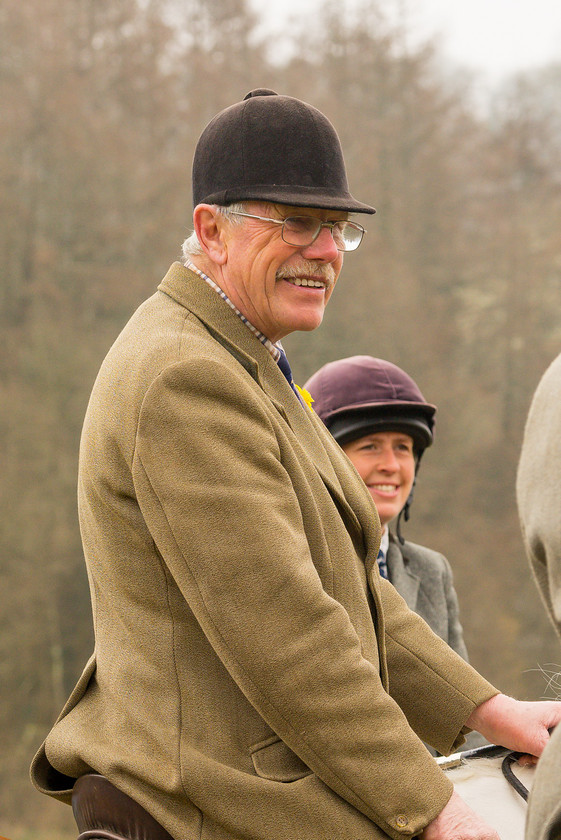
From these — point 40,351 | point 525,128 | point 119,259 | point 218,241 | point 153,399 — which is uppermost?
point 525,128

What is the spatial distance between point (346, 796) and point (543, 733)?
50cm

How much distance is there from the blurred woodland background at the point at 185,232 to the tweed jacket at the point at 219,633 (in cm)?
1429

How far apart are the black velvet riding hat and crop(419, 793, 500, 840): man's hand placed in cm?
104

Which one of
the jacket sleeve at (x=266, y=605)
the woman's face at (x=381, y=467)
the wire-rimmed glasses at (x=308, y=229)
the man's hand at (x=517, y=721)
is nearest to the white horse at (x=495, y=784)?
the man's hand at (x=517, y=721)

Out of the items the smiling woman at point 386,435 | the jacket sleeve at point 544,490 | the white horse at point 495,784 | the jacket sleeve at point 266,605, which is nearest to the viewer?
the jacket sleeve at point 544,490

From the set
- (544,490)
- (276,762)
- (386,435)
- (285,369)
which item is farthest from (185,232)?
(544,490)

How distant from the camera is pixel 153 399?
5.34 feet

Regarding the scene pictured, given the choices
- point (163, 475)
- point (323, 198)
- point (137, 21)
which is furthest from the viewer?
point (137, 21)

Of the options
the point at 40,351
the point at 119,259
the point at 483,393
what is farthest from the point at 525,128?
the point at 40,351

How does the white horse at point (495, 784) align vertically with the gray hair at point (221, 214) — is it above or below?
below

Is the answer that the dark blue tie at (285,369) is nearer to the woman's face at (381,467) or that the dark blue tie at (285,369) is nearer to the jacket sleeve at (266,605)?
the jacket sleeve at (266,605)

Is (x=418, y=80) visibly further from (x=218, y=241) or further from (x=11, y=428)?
(x=218, y=241)

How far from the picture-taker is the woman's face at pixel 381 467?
125 inches

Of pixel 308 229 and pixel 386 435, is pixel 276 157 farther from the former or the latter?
pixel 386 435
